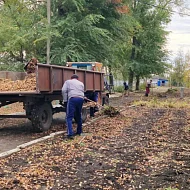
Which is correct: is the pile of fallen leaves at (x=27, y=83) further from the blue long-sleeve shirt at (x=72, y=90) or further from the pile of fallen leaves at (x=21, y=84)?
the blue long-sleeve shirt at (x=72, y=90)

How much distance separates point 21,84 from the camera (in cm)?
961

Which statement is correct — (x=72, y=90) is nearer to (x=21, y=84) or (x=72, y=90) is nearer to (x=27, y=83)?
(x=27, y=83)

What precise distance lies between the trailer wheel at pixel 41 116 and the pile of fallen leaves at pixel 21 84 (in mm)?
780

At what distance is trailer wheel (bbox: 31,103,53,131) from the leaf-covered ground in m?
0.92

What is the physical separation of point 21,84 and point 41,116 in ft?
3.89

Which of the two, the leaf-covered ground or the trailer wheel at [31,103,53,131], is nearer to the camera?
the leaf-covered ground

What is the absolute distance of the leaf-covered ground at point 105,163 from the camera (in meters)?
5.32

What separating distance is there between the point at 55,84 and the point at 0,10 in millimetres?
16820

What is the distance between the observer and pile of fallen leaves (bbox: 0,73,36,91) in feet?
30.8

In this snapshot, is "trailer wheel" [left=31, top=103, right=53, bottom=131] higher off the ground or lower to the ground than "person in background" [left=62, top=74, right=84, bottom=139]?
lower

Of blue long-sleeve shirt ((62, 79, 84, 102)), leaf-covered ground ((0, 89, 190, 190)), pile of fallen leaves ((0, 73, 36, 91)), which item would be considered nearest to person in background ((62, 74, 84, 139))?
blue long-sleeve shirt ((62, 79, 84, 102))

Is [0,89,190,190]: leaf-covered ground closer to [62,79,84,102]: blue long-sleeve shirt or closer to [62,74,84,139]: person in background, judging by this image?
[62,74,84,139]: person in background

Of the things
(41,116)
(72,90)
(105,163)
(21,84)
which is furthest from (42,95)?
(105,163)

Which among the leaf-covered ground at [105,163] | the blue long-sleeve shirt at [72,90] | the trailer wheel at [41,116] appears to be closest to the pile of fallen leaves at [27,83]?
the trailer wheel at [41,116]
